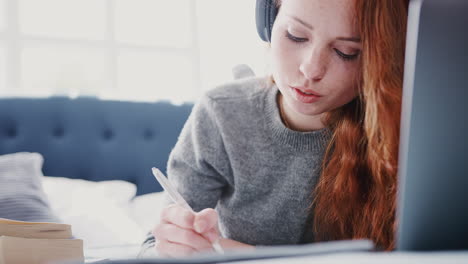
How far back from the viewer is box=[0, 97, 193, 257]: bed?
1.32 m

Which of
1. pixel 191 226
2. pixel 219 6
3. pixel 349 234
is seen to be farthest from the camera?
pixel 219 6

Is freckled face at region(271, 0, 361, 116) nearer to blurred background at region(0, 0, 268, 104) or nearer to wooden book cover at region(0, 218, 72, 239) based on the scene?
wooden book cover at region(0, 218, 72, 239)

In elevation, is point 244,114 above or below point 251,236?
above

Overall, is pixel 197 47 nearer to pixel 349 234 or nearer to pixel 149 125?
pixel 149 125

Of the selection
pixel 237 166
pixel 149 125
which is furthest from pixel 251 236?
Answer: pixel 149 125

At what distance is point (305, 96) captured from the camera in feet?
2.42

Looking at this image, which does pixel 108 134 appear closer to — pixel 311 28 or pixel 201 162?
pixel 201 162

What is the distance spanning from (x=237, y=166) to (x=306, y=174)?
15 centimetres

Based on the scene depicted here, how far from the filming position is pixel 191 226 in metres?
0.62

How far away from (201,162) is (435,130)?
63cm

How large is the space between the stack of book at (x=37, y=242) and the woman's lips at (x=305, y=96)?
1.48 feet

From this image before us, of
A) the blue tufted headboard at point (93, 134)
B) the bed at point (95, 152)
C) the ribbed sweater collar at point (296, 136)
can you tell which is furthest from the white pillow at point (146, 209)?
the ribbed sweater collar at point (296, 136)

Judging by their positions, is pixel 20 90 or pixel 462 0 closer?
pixel 462 0

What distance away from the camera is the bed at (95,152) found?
1317mm
